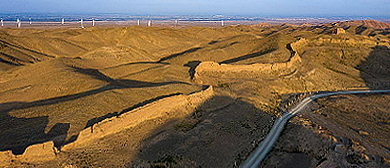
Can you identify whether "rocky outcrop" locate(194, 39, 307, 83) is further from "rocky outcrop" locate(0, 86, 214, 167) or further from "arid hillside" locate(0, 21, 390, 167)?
"rocky outcrop" locate(0, 86, 214, 167)

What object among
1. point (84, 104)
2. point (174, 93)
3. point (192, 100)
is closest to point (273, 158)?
point (192, 100)

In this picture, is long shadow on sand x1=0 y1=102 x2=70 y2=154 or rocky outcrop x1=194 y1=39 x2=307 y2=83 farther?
rocky outcrop x1=194 y1=39 x2=307 y2=83

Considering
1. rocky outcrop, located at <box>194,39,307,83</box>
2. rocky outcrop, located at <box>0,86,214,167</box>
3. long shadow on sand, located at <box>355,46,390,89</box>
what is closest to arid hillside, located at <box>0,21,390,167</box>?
rocky outcrop, located at <box>0,86,214,167</box>

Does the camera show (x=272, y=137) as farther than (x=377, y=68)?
No

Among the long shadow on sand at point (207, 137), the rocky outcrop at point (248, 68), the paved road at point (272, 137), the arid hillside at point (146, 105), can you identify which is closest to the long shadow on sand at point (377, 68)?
the arid hillside at point (146, 105)

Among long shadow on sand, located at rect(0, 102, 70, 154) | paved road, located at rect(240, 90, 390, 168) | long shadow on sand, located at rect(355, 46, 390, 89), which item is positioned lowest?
paved road, located at rect(240, 90, 390, 168)

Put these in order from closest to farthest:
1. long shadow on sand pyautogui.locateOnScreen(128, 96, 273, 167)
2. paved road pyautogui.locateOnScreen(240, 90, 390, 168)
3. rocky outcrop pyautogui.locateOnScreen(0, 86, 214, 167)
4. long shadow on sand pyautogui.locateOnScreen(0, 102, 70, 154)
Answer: rocky outcrop pyautogui.locateOnScreen(0, 86, 214, 167) → long shadow on sand pyautogui.locateOnScreen(0, 102, 70, 154) → long shadow on sand pyautogui.locateOnScreen(128, 96, 273, 167) → paved road pyautogui.locateOnScreen(240, 90, 390, 168)

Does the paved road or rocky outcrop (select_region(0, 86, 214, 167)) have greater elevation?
rocky outcrop (select_region(0, 86, 214, 167))

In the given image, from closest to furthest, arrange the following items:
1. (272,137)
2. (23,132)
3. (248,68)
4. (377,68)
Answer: (23,132) → (272,137) → (248,68) → (377,68)

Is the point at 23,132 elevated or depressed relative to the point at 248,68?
depressed

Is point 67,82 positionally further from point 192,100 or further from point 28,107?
point 192,100

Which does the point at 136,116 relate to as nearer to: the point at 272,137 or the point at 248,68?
the point at 272,137

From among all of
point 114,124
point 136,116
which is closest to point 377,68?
point 136,116
